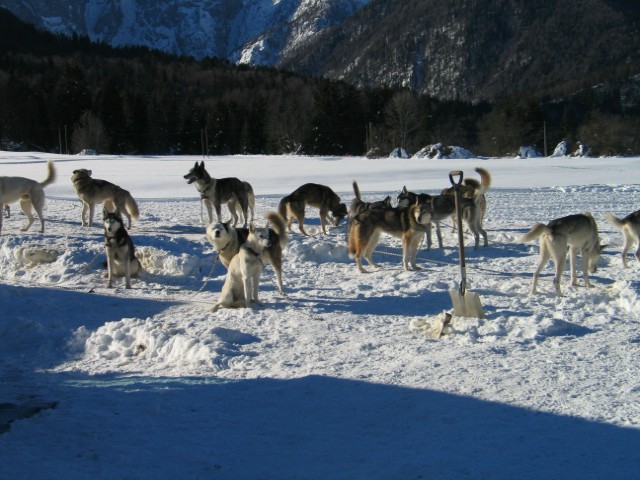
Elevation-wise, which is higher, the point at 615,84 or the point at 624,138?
the point at 615,84

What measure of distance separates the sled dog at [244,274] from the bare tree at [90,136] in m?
50.0

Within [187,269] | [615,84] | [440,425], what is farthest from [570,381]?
[615,84]

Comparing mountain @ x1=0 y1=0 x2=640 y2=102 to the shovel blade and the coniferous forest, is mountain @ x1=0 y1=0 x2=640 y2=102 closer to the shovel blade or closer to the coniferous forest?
the coniferous forest

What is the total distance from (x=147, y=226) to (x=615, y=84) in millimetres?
112689

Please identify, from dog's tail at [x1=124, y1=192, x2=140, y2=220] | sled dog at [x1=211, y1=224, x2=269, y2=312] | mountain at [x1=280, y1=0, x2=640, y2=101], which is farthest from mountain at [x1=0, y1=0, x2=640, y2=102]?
sled dog at [x1=211, y1=224, x2=269, y2=312]

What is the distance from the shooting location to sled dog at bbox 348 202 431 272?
10320 mm

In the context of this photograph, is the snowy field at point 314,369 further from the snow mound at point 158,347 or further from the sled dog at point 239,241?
the sled dog at point 239,241

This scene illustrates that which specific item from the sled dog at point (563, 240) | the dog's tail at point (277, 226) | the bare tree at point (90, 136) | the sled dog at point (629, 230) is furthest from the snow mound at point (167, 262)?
the bare tree at point (90, 136)

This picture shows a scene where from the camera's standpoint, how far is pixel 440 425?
4.69m

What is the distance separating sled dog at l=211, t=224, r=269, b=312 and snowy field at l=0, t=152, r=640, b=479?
374 millimetres

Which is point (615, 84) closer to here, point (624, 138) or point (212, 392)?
point (624, 138)

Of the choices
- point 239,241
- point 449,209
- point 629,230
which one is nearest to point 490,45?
point 449,209

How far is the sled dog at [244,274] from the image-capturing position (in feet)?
27.3

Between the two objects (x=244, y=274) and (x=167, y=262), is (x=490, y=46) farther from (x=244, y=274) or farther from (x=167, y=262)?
(x=244, y=274)
